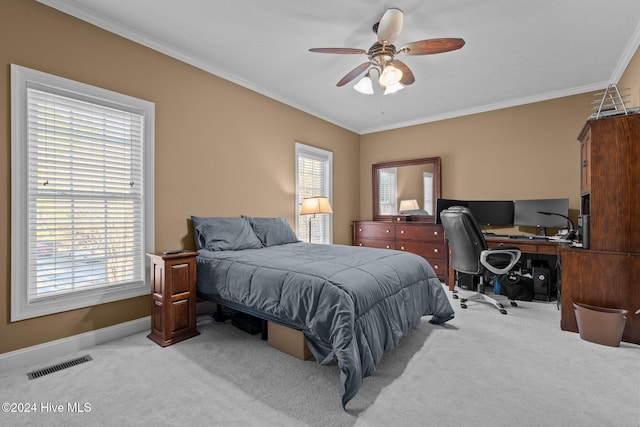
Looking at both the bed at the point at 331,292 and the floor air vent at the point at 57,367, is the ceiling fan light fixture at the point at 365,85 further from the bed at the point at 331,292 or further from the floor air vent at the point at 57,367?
the floor air vent at the point at 57,367

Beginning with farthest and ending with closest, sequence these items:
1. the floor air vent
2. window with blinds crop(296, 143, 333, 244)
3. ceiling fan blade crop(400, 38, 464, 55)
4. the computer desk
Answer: window with blinds crop(296, 143, 333, 244) → the computer desk → ceiling fan blade crop(400, 38, 464, 55) → the floor air vent

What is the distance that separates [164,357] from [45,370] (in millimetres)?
760

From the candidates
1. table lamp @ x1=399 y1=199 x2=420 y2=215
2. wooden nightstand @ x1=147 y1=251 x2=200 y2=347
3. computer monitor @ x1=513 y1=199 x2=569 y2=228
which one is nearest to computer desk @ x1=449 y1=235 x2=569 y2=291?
computer monitor @ x1=513 y1=199 x2=569 y2=228

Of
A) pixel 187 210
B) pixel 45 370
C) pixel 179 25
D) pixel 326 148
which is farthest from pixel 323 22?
pixel 45 370

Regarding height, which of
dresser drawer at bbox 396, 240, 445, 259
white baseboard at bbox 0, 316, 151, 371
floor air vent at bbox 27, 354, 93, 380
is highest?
dresser drawer at bbox 396, 240, 445, 259

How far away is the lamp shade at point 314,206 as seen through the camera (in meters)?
4.38

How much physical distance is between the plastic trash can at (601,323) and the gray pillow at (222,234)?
10.2ft

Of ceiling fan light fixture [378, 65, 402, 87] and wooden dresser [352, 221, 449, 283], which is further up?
ceiling fan light fixture [378, 65, 402, 87]

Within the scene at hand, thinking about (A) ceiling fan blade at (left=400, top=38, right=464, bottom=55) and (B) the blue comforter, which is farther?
(A) ceiling fan blade at (left=400, top=38, right=464, bottom=55)

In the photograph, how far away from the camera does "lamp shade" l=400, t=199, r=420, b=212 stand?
17.3 feet

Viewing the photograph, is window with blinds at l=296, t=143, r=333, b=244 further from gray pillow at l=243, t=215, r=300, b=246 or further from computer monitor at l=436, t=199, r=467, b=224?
computer monitor at l=436, t=199, r=467, b=224

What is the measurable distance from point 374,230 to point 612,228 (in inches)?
125

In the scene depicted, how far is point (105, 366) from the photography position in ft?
7.10

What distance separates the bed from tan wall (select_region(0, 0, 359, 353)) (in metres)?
0.50
